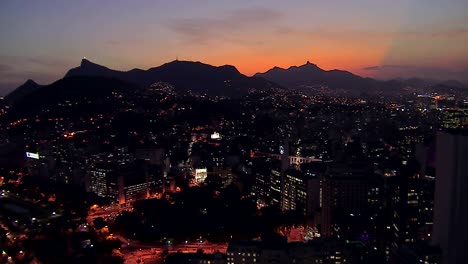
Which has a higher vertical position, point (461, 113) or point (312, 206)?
point (461, 113)

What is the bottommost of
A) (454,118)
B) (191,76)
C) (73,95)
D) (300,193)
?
(300,193)

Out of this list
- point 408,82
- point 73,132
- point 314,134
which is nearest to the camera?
point 314,134

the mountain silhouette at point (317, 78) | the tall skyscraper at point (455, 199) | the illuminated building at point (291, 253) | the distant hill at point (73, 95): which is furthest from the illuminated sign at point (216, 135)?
the mountain silhouette at point (317, 78)

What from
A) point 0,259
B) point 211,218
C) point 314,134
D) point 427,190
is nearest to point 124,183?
point 211,218

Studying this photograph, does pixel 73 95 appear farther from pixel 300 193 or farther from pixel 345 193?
pixel 345 193

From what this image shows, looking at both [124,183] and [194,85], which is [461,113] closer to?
[124,183]

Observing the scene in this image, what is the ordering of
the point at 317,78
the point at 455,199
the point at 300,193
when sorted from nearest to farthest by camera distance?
1. the point at 455,199
2. the point at 300,193
3. the point at 317,78

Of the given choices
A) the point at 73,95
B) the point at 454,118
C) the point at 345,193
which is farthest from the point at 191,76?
the point at 345,193

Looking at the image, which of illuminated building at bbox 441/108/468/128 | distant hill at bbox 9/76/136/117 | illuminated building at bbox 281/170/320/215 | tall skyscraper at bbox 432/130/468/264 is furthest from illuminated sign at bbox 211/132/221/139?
tall skyscraper at bbox 432/130/468/264

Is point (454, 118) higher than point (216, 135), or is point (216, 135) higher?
point (454, 118)
